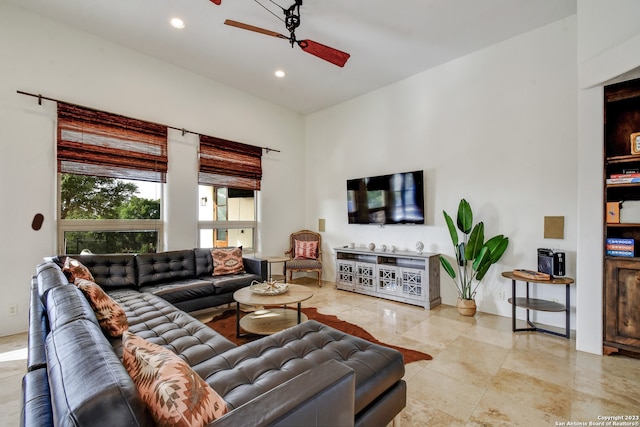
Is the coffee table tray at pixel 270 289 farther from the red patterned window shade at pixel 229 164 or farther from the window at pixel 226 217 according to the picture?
the red patterned window shade at pixel 229 164

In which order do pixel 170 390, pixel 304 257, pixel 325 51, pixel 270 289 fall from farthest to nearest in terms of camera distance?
pixel 304 257
pixel 270 289
pixel 325 51
pixel 170 390

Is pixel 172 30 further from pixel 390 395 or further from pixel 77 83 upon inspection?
pixel 390 395

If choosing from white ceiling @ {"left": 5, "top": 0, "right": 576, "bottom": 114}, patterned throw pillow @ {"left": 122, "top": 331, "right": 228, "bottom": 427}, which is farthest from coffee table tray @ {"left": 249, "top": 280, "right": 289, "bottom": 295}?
white ceiling @ {"left": 5, "top": 0, "right": 576, "bottom": 114}

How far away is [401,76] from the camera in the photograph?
452cm

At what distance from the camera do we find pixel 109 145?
3617 millimetres

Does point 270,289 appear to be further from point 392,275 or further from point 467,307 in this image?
point 467,307

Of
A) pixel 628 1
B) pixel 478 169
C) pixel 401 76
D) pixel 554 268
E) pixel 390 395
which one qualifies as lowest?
pixel 390 395

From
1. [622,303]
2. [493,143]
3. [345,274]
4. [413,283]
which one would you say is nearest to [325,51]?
[493,143]

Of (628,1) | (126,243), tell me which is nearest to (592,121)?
(628,1)

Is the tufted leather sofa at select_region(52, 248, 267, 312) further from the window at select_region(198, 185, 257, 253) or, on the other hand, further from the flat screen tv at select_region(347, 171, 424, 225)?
the flat screen tv at select_region(347, 171, 424, 225)

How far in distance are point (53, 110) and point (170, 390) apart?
4010 millimetres

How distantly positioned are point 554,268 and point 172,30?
514 cm

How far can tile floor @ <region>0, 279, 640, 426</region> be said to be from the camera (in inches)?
71.7

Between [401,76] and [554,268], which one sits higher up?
[401,76]
